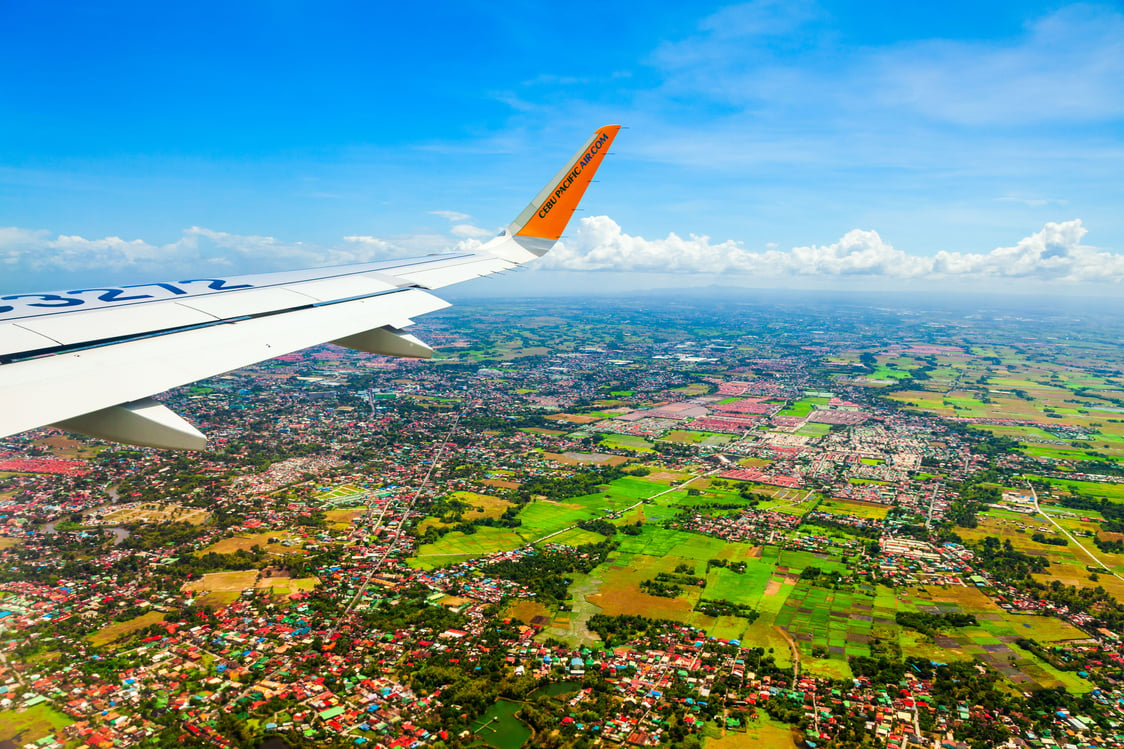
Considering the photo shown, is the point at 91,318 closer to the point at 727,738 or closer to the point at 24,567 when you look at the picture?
the point at 727,738

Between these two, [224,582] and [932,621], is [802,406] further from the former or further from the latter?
[224,582]

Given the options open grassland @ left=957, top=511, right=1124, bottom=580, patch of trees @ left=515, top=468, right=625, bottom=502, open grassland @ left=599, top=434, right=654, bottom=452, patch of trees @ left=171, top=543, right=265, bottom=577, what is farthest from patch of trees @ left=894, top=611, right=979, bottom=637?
patch of trees @ left=171, top=543, right=265, bottom=577

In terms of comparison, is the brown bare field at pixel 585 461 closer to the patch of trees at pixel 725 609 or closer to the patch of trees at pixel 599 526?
the patch of trees at pixel 599 526

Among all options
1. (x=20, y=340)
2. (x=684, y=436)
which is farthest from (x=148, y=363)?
(x=684, y=436)

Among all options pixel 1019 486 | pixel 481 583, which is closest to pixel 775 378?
pixel 1019 486

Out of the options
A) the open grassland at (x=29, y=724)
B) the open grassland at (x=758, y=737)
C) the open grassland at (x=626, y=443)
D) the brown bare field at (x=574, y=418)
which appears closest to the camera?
the open grassland at (x=29, y=724)

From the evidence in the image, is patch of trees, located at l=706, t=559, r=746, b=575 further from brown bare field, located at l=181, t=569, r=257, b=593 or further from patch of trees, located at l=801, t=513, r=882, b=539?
brown bare field, located at l=181, t=569, r=257, b=593

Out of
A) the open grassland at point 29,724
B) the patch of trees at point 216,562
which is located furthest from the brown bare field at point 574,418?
the open grassland at point 29,724
